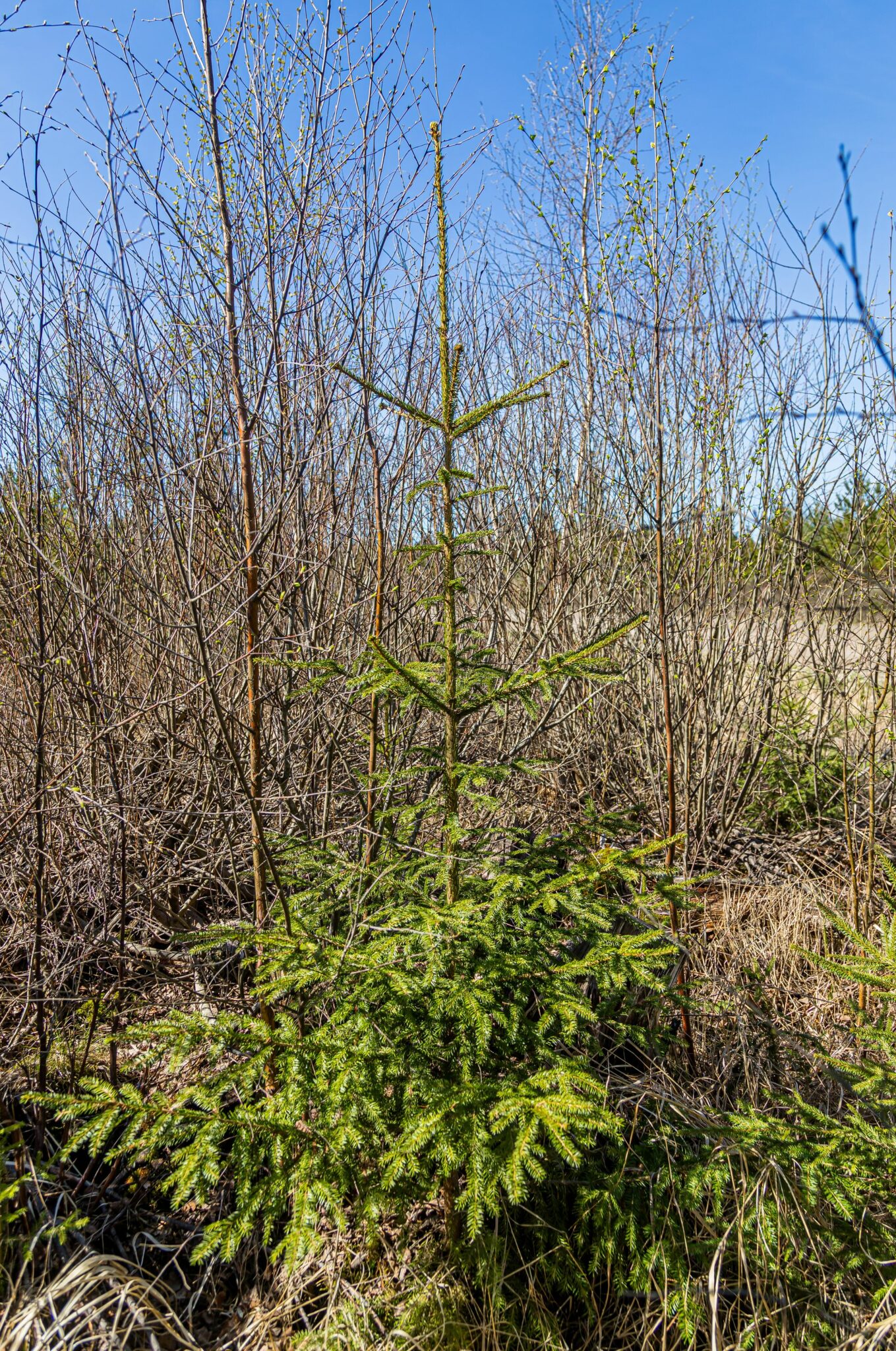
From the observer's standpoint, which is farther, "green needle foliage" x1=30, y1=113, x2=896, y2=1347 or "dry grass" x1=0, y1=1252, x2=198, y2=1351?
"dry grass" x1=0, y1=1252, x2=198, y2=1351

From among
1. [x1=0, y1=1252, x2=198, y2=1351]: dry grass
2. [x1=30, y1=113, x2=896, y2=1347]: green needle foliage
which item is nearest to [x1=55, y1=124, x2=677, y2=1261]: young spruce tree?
[x1=30, y1=113, x2=896, y2=1347]: green needle foliage

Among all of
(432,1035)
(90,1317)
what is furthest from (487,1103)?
(90,1317)

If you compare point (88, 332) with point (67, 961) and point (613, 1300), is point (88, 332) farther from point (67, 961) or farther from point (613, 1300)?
point (613, 1300)

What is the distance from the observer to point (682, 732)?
4.19 metres

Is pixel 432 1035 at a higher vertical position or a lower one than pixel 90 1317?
higher

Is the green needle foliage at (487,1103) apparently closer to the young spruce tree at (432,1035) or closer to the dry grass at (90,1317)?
the young spruce tree at (432,1035)

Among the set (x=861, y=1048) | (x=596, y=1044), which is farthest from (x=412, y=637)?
(x=861, y=1048)

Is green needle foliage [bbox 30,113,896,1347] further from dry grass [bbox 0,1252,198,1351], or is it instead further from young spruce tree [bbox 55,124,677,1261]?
dry grass [bbox 0,1252,198,1351]

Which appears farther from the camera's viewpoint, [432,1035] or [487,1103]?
[432,1035]

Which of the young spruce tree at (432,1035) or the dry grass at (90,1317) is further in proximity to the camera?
the dry grass at (90,1317)

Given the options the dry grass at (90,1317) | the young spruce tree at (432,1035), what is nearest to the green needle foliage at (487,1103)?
the young spruce tree at (432,1035)

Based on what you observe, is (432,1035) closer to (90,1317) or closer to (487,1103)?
(487,1103)

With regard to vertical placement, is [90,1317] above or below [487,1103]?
below

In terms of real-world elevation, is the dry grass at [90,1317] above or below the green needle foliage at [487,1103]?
below
